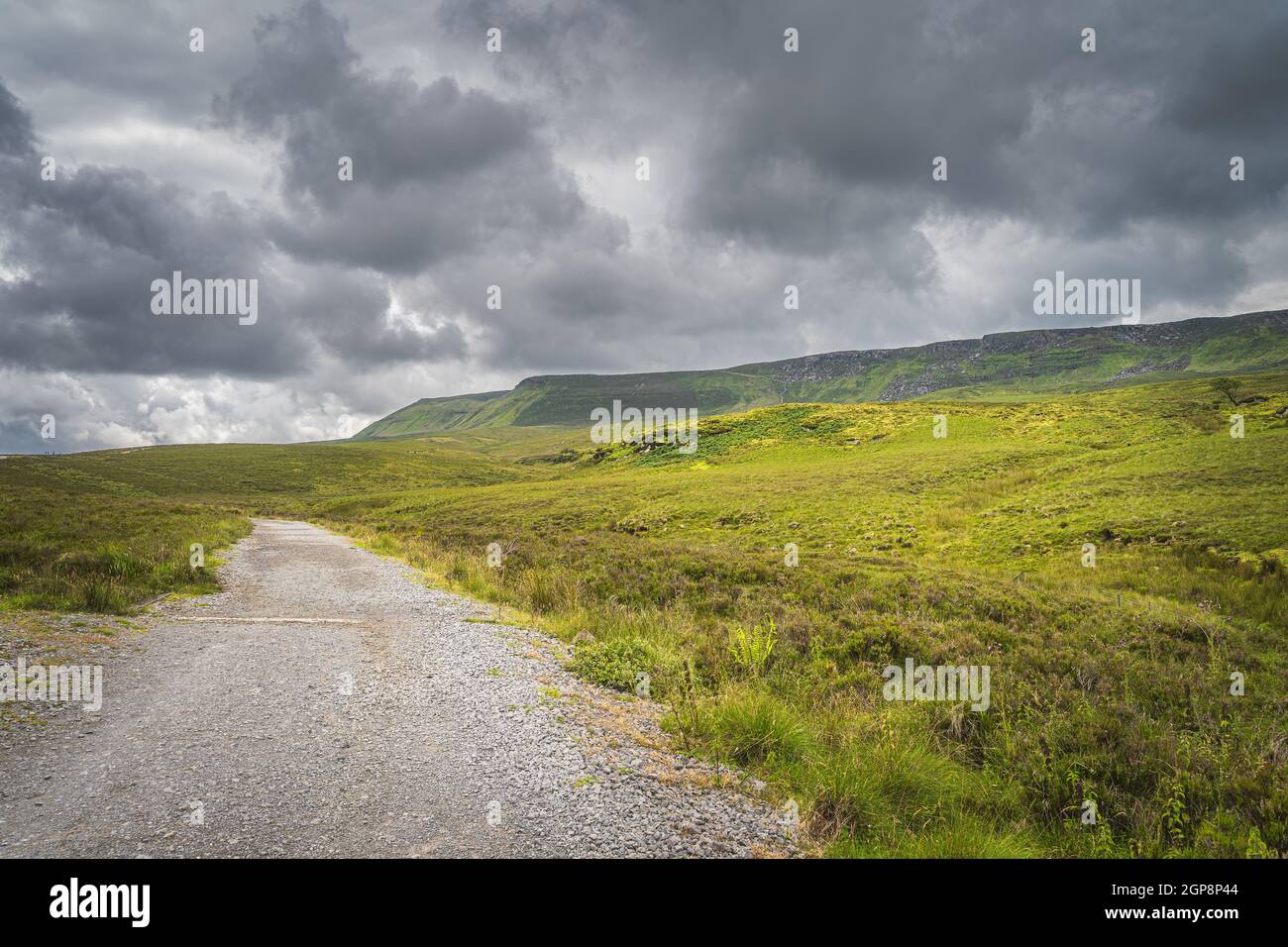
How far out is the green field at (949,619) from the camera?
545 cm

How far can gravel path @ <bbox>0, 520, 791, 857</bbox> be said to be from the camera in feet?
12.6

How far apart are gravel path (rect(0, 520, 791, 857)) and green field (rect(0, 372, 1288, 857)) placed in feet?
3.30

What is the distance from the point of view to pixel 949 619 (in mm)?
12758

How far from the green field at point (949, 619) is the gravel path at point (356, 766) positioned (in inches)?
39.6

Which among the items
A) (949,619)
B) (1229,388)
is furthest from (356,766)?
(1229,388)

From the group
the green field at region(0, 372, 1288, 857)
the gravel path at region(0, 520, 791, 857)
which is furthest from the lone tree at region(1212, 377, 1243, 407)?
the gravel path at region(0, 520, 791, 857)

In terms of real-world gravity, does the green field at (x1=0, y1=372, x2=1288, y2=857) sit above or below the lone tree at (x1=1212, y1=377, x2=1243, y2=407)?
below

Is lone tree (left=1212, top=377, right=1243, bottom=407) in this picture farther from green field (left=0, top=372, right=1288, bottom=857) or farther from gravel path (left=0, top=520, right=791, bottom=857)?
gravel path (left=0, top=520, right=791, bottom=857)

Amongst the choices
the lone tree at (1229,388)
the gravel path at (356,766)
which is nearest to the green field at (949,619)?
the gravel path at (356,766)

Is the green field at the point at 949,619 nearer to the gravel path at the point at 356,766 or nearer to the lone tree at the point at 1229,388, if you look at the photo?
the gravel path at the point at 356,766
